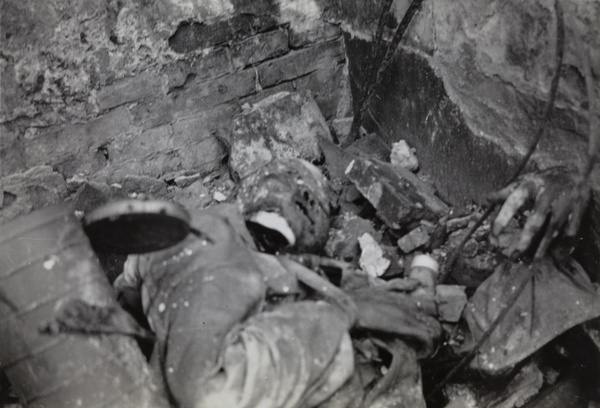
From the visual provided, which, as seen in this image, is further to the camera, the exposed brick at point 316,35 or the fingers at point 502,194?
the exposed brick at point 316,35

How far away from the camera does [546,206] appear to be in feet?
6.16

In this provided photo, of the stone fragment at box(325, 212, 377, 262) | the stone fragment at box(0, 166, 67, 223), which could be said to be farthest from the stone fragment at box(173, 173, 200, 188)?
the stone fragment at box(325, 212, 377, 262)

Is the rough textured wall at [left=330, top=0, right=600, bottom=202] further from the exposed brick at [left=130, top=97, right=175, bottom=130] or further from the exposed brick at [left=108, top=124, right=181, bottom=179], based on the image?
the exposed brick at [left=108, top=124, right=181, bottom=179]

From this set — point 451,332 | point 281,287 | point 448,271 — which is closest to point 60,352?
point 281,287

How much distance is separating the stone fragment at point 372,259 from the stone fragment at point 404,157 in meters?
0.57

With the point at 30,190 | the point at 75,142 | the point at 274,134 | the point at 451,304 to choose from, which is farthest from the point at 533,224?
the point at 30,190

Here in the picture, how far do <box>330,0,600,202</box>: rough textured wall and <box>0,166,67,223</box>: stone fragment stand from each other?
212cm

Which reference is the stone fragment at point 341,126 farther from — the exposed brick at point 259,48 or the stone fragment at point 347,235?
the stone fragment at point 347,235

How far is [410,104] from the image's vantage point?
3.02m

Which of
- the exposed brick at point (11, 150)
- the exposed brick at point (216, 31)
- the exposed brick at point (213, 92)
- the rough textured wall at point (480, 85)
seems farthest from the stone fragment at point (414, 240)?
the exposed brick at point (11, 150)

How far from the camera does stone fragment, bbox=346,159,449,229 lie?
2.72 meters

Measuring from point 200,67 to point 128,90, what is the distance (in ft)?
1.56

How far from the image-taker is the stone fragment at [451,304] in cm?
220

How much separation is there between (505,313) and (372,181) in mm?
1063
